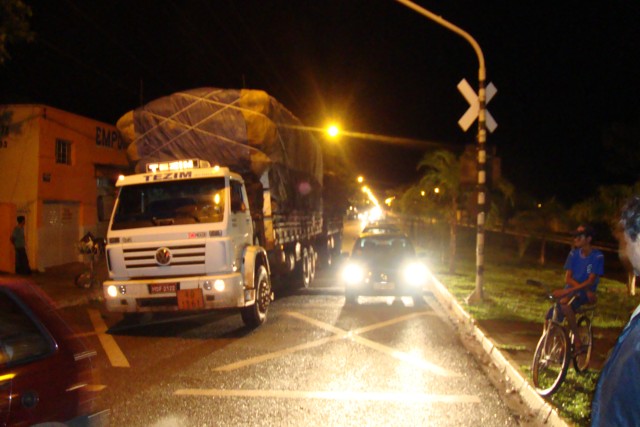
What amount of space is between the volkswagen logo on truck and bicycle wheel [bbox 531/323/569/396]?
552cm

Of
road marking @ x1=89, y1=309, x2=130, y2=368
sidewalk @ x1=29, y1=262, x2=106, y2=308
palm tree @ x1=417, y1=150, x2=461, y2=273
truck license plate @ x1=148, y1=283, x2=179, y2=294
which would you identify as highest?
palm tree @ x1=417, y1=150, x2=461, y2=273

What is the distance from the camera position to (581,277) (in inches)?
263

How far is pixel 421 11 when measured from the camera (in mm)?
11273

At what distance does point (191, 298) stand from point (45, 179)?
36.4ft

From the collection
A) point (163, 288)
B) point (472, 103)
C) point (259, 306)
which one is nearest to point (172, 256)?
point (163, 288)

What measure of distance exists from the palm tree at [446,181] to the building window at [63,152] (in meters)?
11.3

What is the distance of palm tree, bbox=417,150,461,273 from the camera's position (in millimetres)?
18109

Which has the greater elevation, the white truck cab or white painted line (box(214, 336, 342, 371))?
the white truck cab

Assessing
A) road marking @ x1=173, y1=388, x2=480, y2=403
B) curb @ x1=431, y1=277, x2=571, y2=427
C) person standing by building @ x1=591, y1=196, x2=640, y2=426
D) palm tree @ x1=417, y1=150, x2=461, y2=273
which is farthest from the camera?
palm tree @ x1=417, y1=150, x2=461, y2=273

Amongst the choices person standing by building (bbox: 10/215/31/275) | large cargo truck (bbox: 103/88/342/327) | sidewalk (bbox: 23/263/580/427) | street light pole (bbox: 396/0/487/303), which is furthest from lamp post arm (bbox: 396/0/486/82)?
person standing by building (bbox: 10/215/31/275)

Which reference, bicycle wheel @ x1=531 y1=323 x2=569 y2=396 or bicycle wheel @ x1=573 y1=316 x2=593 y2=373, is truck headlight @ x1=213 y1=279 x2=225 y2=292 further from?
bicycle wheel @ x1=573 y1=316 x2=593 y2=373

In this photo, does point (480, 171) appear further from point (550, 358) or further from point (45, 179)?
point (45, 179)

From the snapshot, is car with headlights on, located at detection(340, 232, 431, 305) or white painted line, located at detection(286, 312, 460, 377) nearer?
white painted line, located at detection(286, 312, 460, 377)

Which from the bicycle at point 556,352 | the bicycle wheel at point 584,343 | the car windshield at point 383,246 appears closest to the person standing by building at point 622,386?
the bicycle at point 556,352
